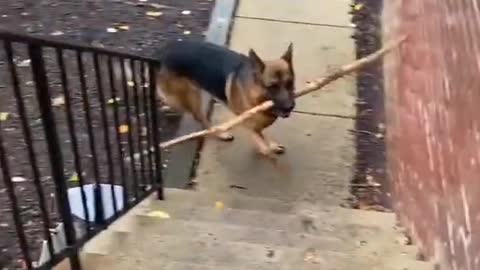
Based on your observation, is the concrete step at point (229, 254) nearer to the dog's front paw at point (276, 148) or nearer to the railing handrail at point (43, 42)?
the railing handrail at point (43, 42)

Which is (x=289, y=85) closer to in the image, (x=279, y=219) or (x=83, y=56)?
(x=279, y=219)

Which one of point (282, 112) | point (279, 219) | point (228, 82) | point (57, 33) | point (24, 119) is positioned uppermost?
point (24, 119)

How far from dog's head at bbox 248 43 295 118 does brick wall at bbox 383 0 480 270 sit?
2.01ft

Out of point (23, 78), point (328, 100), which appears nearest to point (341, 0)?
point (328, 100)

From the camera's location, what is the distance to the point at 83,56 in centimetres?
570

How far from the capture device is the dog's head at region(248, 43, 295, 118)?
4911 millimetres

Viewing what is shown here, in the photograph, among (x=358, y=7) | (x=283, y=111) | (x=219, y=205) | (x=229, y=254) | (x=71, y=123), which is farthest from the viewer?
(x=358, y=7)

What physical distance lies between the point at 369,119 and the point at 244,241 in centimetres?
220

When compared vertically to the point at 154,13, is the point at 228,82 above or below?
below

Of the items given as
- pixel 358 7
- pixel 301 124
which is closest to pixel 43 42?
pixel 301 124

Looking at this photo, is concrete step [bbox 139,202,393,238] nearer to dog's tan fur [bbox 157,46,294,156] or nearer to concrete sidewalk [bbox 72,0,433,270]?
concrete sidewalk [bbox 72,0,433,270]

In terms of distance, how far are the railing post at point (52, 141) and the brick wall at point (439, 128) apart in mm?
1348

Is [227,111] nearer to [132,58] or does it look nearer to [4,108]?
[4,108]

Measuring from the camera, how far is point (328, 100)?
19.6 feet
